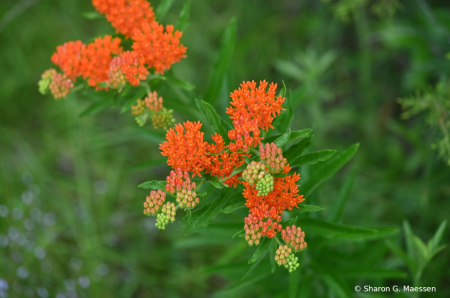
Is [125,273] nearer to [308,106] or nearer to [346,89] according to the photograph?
[308,106]

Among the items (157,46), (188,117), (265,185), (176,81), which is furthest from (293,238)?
(188,117)

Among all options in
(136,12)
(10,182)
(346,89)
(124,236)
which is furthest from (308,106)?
(10,182)

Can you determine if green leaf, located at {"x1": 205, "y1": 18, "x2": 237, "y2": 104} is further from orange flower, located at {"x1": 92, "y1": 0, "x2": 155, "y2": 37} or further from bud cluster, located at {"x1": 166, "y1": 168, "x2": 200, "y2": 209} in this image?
bud cluster, located at {"x1": 166, "y1": 168, "x2": 200, "y2": 209}

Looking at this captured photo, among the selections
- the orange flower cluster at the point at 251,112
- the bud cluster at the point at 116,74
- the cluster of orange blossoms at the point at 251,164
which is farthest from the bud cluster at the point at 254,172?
the bud cluster at the point at 116,74

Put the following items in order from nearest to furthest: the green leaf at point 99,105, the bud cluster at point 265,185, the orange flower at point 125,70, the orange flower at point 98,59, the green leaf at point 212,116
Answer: the bud cluster at point 265,185 → the green leaf at point 212,116 → the orange flower at point 125,70 → the orange flower at point 98,59 → the green leaf at point 99,105

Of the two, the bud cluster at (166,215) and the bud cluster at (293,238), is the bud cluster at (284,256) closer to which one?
the bud cluster at (293,238)

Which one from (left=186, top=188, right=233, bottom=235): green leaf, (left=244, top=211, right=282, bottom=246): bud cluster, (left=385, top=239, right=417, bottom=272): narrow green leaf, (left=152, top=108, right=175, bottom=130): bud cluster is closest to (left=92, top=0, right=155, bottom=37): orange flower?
(left=152, top=108, right=175, bottom=130): bud cluster
